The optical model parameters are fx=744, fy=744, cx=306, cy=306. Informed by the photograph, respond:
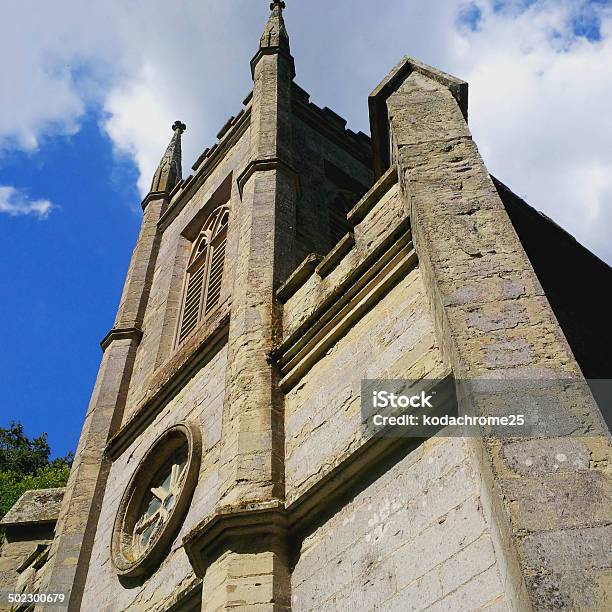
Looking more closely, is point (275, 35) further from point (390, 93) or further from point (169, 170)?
point (390, 93)

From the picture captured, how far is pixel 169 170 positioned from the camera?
53.4ft

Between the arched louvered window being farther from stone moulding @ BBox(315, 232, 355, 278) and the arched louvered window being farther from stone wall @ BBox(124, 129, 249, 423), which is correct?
stone moulding @ BBox(315, 232, 355, 278)

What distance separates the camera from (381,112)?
7.28m

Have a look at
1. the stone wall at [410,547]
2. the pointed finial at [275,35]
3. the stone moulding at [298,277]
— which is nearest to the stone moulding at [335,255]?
the stone moulding at [298,277]

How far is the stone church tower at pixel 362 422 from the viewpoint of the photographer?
3.37 metres

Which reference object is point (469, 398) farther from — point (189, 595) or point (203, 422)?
point (203, 422)

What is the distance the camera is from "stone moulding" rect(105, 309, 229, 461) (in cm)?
815

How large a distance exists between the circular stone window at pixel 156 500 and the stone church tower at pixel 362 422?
22mm

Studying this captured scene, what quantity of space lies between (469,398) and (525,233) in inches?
154

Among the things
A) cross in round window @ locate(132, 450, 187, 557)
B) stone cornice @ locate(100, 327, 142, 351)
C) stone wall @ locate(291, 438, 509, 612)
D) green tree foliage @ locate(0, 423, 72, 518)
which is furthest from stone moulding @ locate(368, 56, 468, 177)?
green tree foliage @ locate(0, 423, 72, 518)

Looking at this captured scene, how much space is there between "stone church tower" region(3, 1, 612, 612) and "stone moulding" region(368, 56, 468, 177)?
1.0 inches

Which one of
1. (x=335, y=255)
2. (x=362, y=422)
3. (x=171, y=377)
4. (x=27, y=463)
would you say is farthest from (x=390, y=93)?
(x=27, y=463)

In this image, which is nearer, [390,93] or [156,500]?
[390,93]

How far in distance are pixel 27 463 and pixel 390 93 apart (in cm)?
1937
